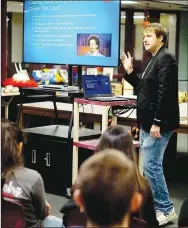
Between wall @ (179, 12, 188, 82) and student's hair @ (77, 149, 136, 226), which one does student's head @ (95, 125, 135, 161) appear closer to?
student's hair @ (77, 149, 136, 226)

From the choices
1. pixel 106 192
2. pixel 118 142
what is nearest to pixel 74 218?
pixel 118 142

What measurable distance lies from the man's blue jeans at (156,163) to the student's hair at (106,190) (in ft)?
6.83

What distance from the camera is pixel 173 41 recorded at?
11.5 m

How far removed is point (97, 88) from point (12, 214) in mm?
2215

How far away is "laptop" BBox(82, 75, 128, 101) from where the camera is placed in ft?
13.0

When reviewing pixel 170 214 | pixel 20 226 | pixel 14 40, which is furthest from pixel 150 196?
pixel 14 40

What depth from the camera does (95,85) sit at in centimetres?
405

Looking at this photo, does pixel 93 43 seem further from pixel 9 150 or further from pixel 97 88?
pixel 9 150

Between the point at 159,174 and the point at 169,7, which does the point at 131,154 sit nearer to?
the point at 159,174

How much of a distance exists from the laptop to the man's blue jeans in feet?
1.75

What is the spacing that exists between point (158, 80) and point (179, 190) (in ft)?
5.46

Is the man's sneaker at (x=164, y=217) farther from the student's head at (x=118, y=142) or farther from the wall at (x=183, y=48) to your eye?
the wall at (x=183, y=48)

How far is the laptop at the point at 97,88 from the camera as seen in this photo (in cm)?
398

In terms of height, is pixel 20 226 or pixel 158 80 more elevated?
pixel 158 80
